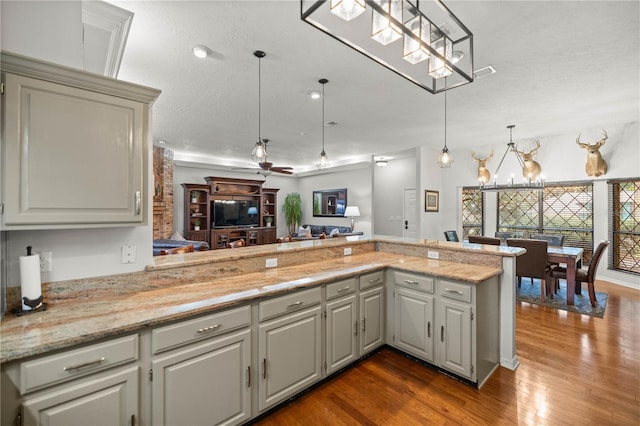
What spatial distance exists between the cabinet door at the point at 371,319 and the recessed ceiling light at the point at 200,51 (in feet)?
9.00

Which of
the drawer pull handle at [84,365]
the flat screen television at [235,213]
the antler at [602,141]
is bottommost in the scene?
the drawer pull handle at [84,365]

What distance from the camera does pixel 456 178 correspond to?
24.1ft

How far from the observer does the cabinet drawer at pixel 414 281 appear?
250 centimetres

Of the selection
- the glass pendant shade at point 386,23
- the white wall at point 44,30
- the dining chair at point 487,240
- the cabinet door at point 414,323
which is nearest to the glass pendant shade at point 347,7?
the glass pendant shade at point 386,23

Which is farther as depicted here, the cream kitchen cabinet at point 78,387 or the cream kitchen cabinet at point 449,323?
the cream kitchen cabinet at point 449,323

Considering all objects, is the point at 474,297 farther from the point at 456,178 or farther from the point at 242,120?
the point at 456,178

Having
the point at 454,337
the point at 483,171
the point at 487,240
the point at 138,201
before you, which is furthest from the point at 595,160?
the point at 138,201

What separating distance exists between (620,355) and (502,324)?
52.1 inches

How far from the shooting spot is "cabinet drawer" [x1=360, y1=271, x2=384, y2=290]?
8.49 ft

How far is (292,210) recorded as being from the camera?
9.98 metres

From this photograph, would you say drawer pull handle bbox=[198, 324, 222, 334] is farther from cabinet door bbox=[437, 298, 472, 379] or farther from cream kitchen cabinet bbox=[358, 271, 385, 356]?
cabinet door bbox=[437, 298, 472, 379]

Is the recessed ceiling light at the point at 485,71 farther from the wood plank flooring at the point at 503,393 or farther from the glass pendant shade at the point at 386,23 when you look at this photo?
the wood plank flooring at the point at 503,393

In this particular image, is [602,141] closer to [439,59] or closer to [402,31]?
[439,59]

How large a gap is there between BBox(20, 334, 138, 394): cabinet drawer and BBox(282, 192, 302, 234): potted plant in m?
8.59
